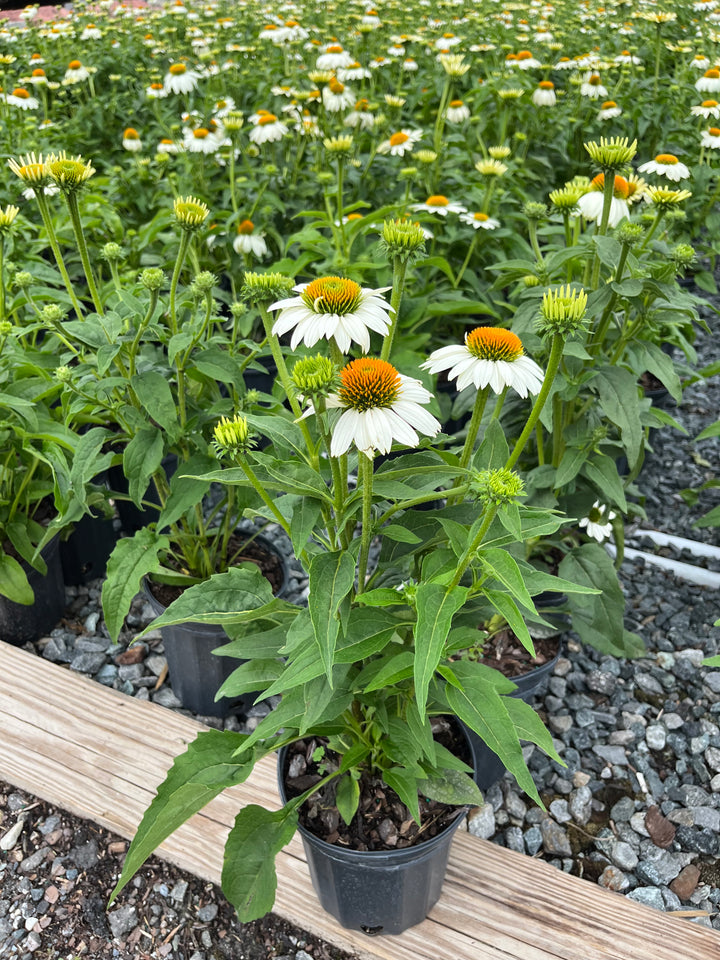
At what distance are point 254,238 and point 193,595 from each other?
1850mm

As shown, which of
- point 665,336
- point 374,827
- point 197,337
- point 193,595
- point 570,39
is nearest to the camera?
point 193,595

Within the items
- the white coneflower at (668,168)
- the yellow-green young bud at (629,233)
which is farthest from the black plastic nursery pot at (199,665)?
the white coneflower at (668,168)

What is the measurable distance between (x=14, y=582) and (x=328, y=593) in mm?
1189

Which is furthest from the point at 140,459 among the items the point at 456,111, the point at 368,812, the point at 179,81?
the point at 179,81

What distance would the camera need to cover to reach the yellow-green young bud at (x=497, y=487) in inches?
36.6

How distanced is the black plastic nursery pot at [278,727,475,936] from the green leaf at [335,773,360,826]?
5 centimetres

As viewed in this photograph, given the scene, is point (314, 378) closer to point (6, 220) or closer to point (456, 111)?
point (6, 220)

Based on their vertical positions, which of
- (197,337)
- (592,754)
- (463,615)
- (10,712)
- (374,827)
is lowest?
(592,754)

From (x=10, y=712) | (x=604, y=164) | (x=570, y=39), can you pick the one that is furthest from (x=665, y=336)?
(x=570, y=39)

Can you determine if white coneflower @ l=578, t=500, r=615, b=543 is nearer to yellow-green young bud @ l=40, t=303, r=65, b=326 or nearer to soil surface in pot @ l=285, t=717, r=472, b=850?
soil surface in pot @ l=285, t=717, r=472, b=850

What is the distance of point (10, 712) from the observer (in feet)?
6.01

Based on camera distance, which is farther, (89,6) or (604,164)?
(89,6)

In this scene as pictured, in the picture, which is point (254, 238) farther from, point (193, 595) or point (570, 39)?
point (570, 39)

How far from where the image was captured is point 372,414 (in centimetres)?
96
